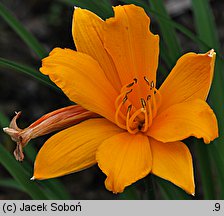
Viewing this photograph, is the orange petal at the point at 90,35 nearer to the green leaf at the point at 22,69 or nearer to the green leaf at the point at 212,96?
the green leaf at the point at 22,69

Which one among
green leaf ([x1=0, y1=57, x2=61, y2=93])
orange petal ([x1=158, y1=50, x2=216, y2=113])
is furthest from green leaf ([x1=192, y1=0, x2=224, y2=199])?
green leaf ([x1=0, y1=57, x2=61, y2=93])

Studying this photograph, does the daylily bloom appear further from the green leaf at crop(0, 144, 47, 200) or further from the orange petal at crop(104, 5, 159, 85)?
the green leaf at crop(0, 144, 47, 200)

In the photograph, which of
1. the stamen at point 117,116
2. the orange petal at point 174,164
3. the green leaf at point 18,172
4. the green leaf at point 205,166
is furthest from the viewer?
the green leaf at point 205,166

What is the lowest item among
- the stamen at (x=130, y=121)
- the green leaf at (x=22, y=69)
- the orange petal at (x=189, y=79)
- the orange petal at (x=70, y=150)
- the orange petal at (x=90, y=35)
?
the orange petal at (x=70, y=150)

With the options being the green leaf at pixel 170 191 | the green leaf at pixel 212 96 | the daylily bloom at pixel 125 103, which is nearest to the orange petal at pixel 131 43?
the daylily bloom at pixel 125 103

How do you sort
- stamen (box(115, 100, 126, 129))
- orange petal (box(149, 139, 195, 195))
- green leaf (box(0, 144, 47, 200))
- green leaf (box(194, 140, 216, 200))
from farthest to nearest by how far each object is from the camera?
green leaf (box(194, 140, 216, 200))
green leaf (box(0, 144, 47, 200))
stamen (box(115, 100, 126, 129))
orange petal (box(149, 139, 195, 195))

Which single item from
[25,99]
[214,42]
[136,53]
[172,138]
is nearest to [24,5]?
[25,99]
